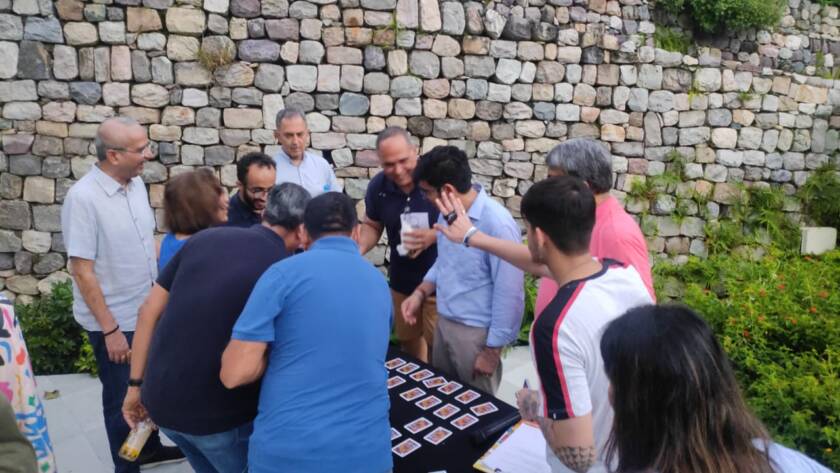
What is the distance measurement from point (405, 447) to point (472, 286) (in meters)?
0.91

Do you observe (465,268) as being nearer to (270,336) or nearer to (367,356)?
(367,356)

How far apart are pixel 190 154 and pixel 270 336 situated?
14.4 feet

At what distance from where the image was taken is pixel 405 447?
2273 mm

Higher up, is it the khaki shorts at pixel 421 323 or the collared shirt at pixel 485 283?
the collared shirt at pixel 485 283

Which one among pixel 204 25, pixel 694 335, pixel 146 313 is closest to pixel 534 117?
pixel 204 25

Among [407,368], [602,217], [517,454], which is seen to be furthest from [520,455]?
[602,217]

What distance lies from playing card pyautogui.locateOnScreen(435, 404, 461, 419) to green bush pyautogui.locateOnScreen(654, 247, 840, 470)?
1873 millimetres

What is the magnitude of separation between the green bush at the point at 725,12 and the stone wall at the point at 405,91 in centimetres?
25

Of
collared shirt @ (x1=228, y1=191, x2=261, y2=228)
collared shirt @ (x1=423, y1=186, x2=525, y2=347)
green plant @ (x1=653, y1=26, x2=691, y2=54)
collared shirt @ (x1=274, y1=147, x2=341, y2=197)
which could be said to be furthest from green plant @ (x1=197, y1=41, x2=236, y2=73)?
green plant @ (x1=653, y1=26, x2=691, y2=54)

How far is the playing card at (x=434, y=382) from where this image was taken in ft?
9.00

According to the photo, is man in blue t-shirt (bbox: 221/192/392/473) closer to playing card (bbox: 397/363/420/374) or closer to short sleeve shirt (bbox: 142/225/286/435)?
short sleeve shirt (bbox: 142/225/286/435)

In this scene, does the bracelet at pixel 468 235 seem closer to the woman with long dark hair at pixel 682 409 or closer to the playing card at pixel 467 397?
the playing card at pixel 467 397

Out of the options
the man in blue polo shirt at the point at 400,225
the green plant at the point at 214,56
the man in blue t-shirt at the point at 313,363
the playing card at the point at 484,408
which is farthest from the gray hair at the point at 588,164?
the green plant at the point at 214,56

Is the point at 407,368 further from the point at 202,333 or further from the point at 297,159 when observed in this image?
the point at 297,159
